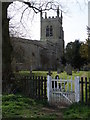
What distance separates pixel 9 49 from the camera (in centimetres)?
1422

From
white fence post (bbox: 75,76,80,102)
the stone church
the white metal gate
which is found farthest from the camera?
the stone church

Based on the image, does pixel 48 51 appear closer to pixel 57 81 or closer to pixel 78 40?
pixel 78 40

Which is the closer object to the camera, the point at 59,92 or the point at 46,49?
the point at 59,92

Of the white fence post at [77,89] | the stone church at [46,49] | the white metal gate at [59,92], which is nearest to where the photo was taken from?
the white fence post at [77,89]

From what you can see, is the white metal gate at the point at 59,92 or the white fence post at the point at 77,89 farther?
the white metal gate at the point at 59,92

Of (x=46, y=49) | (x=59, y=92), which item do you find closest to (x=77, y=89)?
(x=59, y=92)

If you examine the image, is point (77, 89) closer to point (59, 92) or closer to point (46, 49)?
point (59, 92)

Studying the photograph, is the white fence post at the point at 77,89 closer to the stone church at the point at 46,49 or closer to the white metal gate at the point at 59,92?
the white metal gate at the point at 59,92

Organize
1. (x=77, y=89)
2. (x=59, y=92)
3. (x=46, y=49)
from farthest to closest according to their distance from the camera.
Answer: (x=46, y=49)
(x=59, y=92)
(x=77, y=89)

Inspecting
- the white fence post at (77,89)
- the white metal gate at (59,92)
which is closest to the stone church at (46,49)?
the white metal gate at (59,92)

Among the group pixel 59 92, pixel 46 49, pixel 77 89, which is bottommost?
pixel 59 92

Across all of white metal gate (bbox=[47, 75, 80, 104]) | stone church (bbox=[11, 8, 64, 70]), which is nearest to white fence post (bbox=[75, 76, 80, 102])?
white metal gate (bbox=[47, 75, 80, 104])

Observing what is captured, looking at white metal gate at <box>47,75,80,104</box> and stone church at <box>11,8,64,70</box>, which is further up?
stone church at <box>11,8,64,70</box>

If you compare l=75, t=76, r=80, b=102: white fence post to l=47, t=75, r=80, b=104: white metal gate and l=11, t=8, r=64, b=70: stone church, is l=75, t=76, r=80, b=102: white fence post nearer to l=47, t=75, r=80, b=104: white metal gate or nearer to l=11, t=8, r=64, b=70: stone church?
l=47, t=75, r=80, b=104: white metal gate
